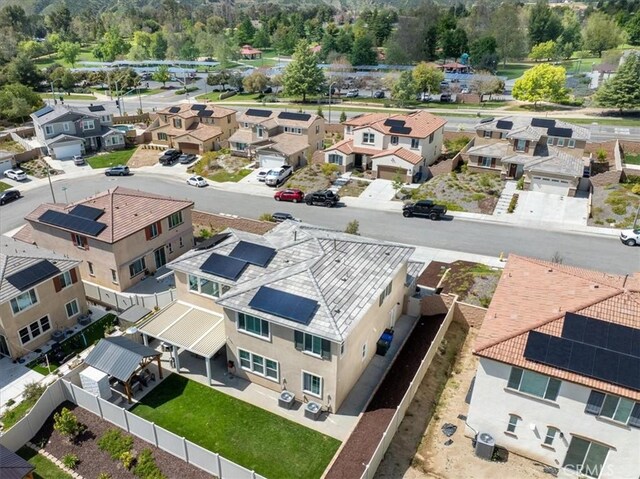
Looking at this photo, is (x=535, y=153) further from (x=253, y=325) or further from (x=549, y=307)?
(x=253, y=325)

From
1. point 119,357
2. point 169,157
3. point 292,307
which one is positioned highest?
point 292,307

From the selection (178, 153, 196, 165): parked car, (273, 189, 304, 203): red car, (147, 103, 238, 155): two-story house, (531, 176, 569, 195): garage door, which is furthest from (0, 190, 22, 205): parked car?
(531, 176, 569, 195): garage door

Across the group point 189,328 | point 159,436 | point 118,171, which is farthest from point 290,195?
point 159,436

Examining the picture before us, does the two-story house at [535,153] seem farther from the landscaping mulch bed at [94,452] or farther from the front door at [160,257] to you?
the landscaping mulch bed at [94,452]

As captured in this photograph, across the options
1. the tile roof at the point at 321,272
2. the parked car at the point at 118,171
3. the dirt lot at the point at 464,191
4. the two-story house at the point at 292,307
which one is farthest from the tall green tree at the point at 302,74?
the two-story house at the point at 292,307

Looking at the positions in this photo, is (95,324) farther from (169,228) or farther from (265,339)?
(265,339)

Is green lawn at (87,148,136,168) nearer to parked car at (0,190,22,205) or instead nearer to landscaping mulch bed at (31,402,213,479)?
parked car at (0,190,22,205)
